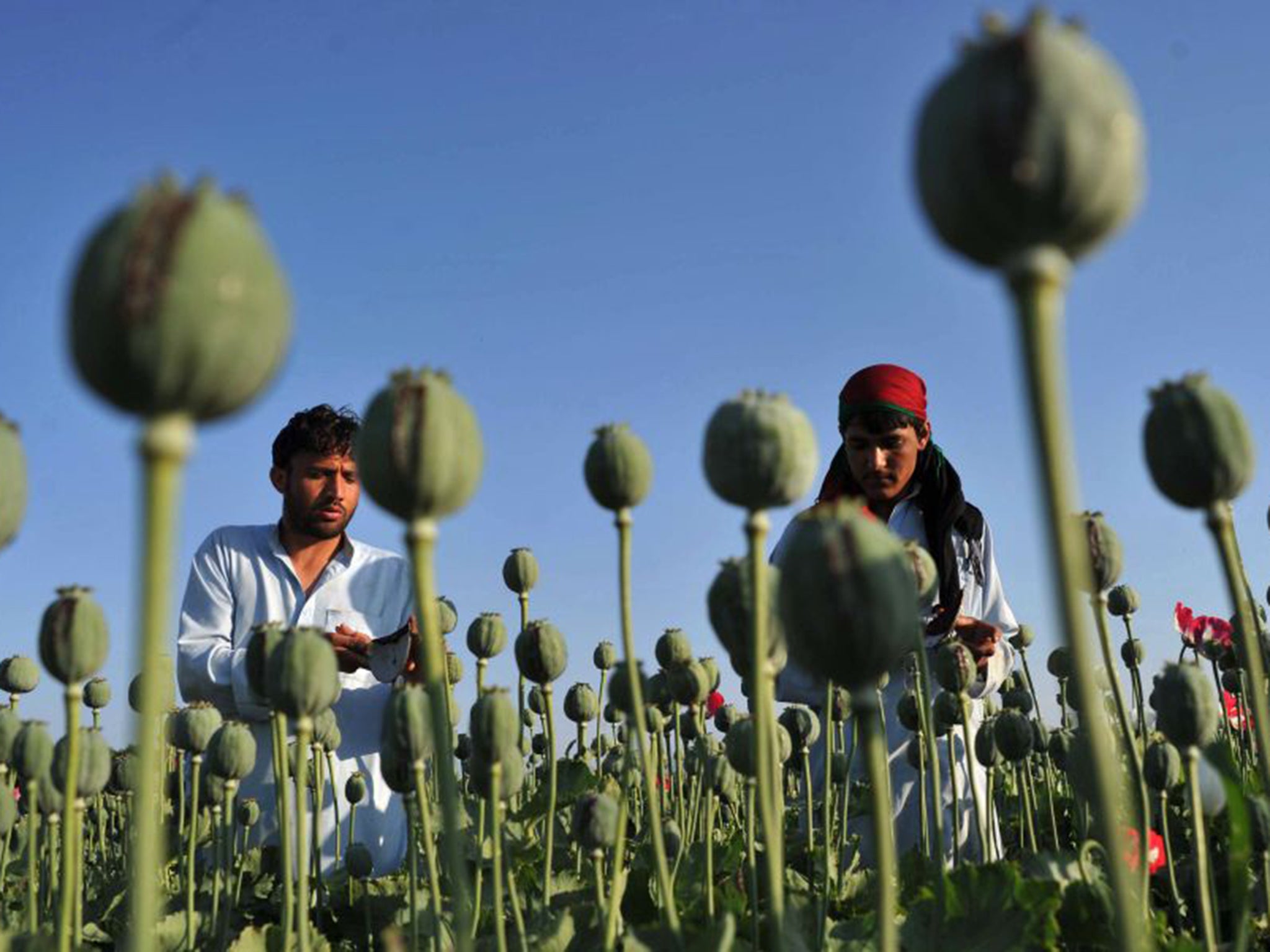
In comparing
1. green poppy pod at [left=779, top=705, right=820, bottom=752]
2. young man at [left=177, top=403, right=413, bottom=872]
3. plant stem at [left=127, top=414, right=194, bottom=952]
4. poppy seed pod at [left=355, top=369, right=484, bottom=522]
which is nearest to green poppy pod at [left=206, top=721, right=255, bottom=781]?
green poppy pod at [left=779, top=705, right=820, bottom=752]

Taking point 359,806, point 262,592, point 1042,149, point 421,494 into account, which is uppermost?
point 262,592

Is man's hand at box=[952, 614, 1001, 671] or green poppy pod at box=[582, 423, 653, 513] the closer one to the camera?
green poppy pod at box=[582, 423, 653, 513]

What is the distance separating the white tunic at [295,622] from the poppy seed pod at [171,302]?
4058 mm

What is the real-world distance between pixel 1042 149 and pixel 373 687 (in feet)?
15.1

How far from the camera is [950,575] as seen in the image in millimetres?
4363

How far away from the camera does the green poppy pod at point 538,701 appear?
273 centimetres

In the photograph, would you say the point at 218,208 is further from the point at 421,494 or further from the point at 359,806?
the point at 359,806

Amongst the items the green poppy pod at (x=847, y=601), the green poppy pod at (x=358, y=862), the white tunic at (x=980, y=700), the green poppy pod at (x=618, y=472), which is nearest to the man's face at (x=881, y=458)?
the white tunic at (x=980, y=700)

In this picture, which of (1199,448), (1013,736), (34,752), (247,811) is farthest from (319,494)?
(1199,448)

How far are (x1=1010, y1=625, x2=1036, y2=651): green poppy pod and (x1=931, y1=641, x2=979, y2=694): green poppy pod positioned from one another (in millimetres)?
2845

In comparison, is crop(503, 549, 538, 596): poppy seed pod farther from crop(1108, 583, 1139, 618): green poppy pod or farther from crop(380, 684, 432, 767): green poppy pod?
crop(1108, 583, 1139, 618): green poppy pod

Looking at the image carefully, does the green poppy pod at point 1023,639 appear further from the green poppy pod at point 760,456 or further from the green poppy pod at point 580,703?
the green poppy pod at point 760,456

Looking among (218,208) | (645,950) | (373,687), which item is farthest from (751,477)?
(373,687)

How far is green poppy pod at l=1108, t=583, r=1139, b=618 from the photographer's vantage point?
486 centimetres
